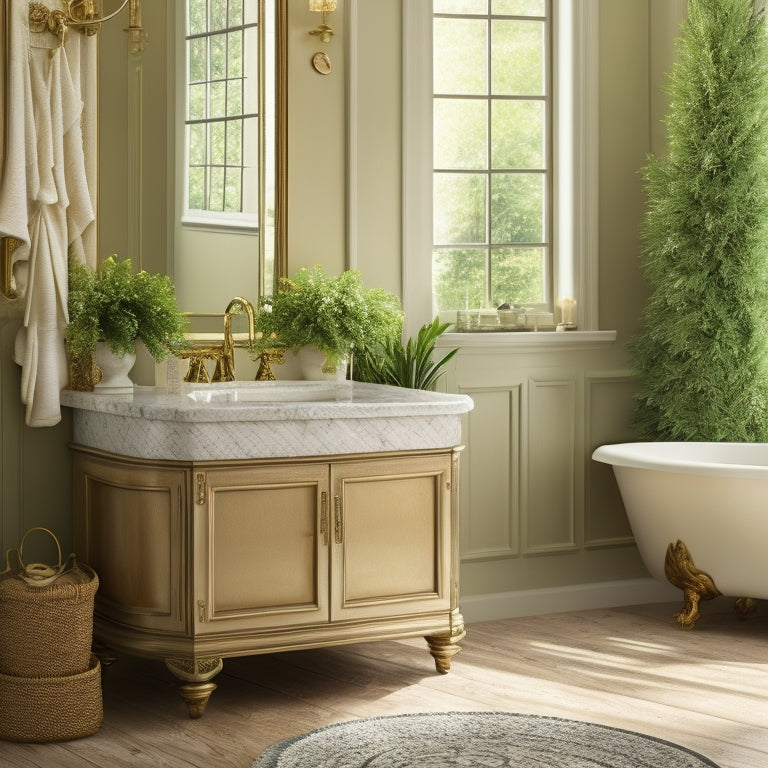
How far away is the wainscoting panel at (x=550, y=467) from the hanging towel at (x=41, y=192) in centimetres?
184

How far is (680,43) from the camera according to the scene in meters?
4.74

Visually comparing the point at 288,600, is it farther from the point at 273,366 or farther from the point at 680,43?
the point at 680,43

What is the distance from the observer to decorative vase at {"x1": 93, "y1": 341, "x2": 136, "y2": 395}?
369 centimetres

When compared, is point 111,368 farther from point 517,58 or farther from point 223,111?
point 517,58

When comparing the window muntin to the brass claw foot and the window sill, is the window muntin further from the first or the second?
the brass claw foot

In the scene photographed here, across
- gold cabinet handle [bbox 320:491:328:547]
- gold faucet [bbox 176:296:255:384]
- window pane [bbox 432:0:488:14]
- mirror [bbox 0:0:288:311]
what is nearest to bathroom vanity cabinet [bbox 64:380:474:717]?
gold cabinet handle [bbox 320:491:328:547]

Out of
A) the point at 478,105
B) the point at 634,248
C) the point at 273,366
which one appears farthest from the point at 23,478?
the point at 634,248

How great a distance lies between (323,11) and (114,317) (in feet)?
4.40

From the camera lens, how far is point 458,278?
476 centimetres

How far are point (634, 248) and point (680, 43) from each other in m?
0.79

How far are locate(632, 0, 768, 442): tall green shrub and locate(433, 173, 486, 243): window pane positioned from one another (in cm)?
66

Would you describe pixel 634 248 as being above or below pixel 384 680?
above

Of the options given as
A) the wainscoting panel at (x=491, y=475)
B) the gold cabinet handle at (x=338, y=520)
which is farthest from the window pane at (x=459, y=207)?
the gold cabinet handle at (x=338, y=520)

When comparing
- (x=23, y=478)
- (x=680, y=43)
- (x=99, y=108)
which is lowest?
(x=23, y=478)
